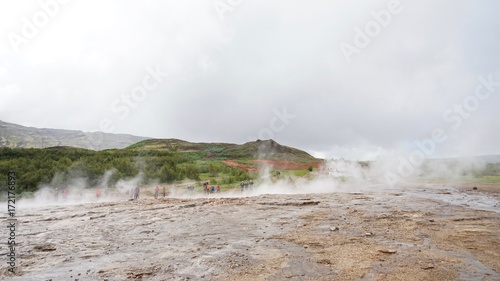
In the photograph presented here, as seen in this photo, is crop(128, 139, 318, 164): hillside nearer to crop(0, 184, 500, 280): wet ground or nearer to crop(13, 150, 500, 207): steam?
crop(13, 150, 500, 207): steam

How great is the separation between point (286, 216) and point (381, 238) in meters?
5.60

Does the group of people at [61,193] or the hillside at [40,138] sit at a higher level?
the hillside at [40,138]

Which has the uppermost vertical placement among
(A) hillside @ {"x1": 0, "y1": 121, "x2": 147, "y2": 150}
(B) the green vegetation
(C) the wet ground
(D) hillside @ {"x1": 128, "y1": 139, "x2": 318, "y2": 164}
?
(A) hillside @ {"x1": 0, "y1": 121, "x2": 147, "y2": 150}

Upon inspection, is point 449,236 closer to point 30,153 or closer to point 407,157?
point 407,157

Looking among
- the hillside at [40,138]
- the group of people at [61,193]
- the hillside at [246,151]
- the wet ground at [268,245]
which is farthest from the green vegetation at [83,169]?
the hillside at [40,138]

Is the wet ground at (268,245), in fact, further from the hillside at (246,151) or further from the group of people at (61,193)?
the hillside at (246,151)

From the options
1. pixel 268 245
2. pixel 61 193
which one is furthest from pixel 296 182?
pixel 268 245

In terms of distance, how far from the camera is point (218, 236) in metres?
11.8

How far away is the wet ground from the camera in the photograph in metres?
7.83

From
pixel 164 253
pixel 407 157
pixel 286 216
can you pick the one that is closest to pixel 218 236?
pixel 164 253

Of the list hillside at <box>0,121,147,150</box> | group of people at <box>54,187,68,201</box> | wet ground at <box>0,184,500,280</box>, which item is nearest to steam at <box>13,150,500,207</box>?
group of people at <box>54,187,68,201</box>

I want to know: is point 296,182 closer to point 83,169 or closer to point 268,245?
point 83,169

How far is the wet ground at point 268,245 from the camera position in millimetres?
7828

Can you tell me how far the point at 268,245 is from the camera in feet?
33.7
